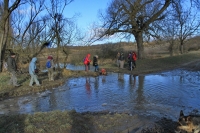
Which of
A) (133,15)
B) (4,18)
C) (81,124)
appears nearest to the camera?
(81,124)

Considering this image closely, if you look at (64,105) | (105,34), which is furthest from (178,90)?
(105,34)

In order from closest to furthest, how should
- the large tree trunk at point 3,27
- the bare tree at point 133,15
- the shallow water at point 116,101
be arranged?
Answer: 1. the shallow water at point 116,101
2. the large tree trunk at point 3,27
3. the bare tree at point 133,15

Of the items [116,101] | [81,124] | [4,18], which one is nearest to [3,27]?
[4,18]

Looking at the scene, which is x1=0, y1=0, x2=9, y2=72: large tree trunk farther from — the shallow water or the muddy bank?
the muddy bank

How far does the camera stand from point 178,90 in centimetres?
1432

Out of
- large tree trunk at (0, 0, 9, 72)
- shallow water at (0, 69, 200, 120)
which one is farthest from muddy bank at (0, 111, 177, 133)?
large tree trunk at (0, 0, 9, 72)

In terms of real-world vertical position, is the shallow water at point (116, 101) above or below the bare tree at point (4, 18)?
below

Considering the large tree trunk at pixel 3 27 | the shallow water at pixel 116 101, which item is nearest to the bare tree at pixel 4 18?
the large tree trunk at pixel 3 27

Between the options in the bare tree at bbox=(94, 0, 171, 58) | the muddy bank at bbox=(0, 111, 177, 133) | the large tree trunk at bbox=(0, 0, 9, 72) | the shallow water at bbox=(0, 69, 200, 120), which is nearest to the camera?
the muddy bank at bbox=(0, 111, 177, 133)

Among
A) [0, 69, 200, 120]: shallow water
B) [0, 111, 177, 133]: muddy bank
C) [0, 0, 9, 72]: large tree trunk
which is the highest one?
[0, 0, 9, 72]: large tree trunk

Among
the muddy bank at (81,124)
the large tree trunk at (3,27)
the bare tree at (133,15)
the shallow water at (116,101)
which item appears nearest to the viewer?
the muddy bank at (81,124)

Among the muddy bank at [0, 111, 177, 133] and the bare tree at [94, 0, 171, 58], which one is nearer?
the muddy bank at [0, 111, 177, 133]

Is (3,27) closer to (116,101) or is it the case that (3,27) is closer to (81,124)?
(116,101)

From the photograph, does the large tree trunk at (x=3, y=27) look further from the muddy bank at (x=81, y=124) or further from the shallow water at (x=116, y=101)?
the muddy bank at (x=81, y=124)
